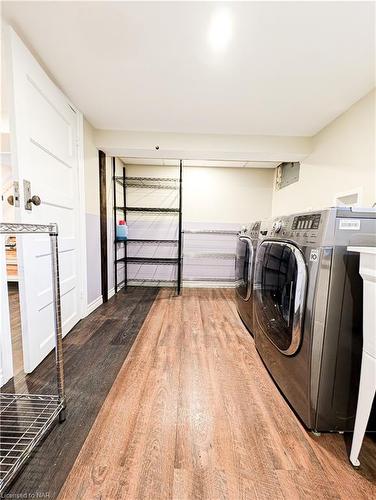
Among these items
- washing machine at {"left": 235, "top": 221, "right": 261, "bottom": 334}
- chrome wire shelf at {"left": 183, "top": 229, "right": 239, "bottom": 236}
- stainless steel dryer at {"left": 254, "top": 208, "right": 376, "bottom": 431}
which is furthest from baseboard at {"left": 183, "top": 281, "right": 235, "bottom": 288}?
stainless steel dryer at {"left": 254, "top": 208, "right": 376, "bottom": 431}

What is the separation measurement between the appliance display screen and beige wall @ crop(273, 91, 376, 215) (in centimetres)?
97

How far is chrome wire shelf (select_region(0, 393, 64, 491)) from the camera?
0.77m

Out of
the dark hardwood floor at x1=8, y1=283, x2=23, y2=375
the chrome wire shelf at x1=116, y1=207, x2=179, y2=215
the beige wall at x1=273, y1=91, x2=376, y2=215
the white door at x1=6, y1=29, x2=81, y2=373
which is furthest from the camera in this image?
the chrome wire shelf at x1=116, y1=207, x2=179, y2=215

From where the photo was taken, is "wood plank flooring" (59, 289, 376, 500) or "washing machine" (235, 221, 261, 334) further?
"washing machine" (235, 221, 261, 334)

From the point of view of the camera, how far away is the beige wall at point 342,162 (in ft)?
5.13

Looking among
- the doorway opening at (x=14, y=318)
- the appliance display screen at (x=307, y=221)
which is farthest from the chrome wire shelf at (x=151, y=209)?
the appliance display screen at (x=307, y=221)

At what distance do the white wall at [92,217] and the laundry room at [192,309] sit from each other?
28 mm

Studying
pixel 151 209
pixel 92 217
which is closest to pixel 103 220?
pixel 92 217

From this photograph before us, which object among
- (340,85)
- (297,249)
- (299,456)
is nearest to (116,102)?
(340,85)

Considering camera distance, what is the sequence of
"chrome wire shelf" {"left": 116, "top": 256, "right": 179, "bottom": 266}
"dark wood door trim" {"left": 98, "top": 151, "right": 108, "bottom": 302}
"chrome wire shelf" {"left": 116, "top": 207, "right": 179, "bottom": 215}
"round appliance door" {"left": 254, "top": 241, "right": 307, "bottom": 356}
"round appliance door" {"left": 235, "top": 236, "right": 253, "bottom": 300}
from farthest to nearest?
"chrome wire shelf" {"left": 116, "top": 256, "right": 179, "bottom": 266}
"chrome wire shelf" {"left": 116, "top": 207, "right": 179, "bottom": 215}
"dark wood door trim" {"left": 98, "top": 151, "right": 108, "bottom": 302}
"round appliance door" {"left": 235, "top": 236, "right": 253, "bottom": 300}
"round appliance door" {"left": 254, "top": 241, "right": 307, "bottom": 356}

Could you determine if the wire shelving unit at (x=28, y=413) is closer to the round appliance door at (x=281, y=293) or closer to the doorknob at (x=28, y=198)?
the doorknob at (x=28, y=198)

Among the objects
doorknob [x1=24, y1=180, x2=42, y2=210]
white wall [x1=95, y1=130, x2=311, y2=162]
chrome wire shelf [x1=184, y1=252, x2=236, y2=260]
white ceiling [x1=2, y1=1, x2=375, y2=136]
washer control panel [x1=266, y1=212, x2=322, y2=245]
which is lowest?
chrome wire shelf [x1=184, y1=252, x2=236, y2=260]

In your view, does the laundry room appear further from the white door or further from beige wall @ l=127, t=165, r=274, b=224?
beige wall @ l=127, t=165, r=274, b=224

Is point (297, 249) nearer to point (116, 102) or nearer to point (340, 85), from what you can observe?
point (340, 85)
